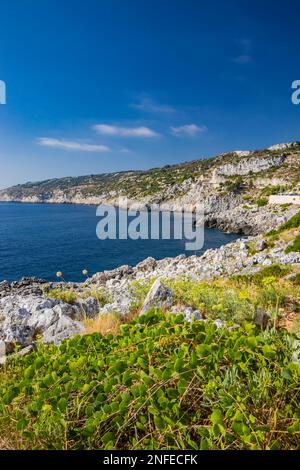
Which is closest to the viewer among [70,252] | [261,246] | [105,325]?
[105,325]

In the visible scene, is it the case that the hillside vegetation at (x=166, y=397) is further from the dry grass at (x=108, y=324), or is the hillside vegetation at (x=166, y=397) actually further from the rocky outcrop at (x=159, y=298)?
the rocky outcrop at (x=159, y=298)

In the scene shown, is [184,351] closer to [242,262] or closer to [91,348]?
[91,348]

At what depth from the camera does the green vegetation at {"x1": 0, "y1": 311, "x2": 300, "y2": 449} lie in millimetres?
1942

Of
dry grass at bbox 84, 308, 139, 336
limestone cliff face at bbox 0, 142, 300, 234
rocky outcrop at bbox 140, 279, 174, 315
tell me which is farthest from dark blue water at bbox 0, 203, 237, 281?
A: dry grass at bbox 84, 308, 139, 336

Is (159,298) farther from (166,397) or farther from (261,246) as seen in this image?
(261,246)

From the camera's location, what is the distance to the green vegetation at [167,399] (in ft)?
6.37

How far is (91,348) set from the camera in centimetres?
309

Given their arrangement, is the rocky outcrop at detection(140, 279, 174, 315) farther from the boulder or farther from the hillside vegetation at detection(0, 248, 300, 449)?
the boulder

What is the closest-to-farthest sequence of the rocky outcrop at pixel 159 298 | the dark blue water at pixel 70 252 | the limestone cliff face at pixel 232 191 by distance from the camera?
the rocky outcrop at pixel 159 298 < the dark blue water at pixel 70 252 < the limestone cliff face at pixel 232 191

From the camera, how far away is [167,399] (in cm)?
213

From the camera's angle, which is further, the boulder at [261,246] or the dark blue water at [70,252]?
the dark blue water at [70,252]

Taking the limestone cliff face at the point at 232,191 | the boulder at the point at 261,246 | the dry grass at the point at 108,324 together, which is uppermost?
the limestone cliff face at the point at 232,191

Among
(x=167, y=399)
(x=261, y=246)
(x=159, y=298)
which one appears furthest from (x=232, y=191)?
(x=167, y=399)

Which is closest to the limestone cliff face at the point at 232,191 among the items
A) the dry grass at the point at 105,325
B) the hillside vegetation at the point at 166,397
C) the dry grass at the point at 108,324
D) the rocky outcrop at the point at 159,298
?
the rocky outcrop at the point at 159,298
